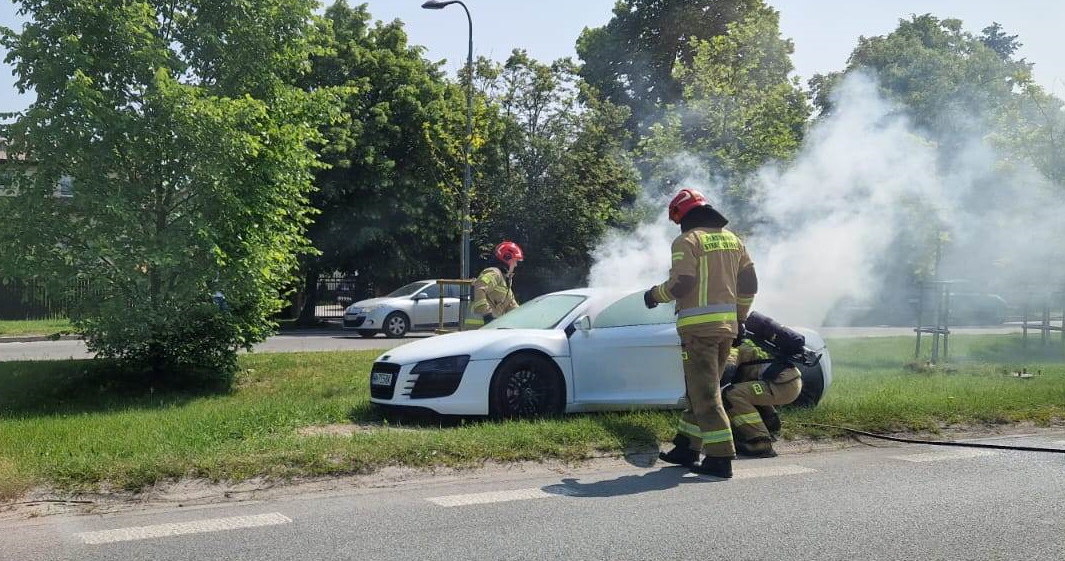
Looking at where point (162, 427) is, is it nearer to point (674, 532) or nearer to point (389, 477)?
point (389, 477)

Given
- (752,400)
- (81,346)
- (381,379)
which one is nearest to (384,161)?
(81,346)

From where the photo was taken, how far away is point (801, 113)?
17094 millimetres

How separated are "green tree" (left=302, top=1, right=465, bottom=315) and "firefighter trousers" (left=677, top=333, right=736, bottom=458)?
21313 mm

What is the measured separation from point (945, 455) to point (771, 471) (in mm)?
1569

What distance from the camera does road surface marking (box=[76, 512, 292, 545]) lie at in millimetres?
4953

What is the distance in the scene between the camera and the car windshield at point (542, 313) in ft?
28.9

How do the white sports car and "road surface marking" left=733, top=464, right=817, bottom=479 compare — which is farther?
the white sports car

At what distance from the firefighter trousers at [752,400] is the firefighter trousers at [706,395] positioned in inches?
17.0

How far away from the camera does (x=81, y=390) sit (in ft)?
37.0

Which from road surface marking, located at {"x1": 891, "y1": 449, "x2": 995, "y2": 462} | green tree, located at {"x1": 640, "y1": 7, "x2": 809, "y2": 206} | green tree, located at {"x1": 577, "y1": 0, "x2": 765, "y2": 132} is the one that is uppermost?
green tree, located at {"x1": 577, "y1": 0, "x2": 765, "y2": 132}

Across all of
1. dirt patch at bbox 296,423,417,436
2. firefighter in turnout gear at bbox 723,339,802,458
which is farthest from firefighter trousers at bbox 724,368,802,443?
dirt patch at bbox 296,423,417,436

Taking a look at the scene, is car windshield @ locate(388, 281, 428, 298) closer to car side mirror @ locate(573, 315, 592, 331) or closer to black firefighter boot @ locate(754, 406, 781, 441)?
car side mirror @ locate(573, 315, 592, 331)

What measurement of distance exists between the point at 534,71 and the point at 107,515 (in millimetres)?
24379

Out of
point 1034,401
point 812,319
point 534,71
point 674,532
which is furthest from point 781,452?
point 534,71
